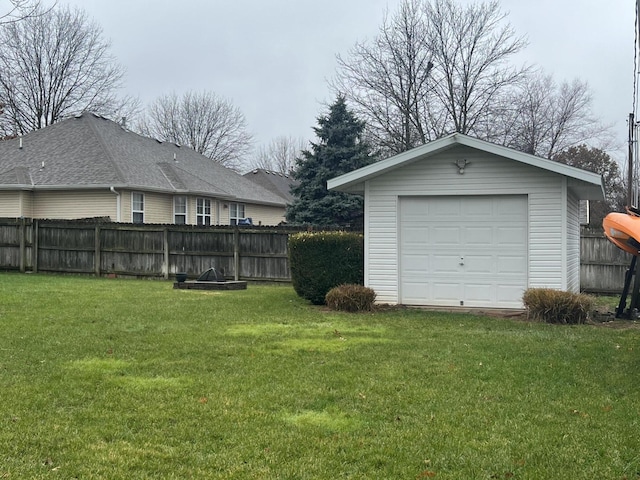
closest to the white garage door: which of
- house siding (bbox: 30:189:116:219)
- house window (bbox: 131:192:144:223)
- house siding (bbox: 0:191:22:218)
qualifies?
house window (bbox: 131:192:144:223)

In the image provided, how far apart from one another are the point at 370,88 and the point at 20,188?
1724 cm

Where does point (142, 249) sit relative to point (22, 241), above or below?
below

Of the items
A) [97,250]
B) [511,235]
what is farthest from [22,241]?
[511,235]

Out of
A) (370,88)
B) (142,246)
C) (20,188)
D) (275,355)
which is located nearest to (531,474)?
(275,355)

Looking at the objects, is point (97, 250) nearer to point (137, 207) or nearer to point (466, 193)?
point (137, 207)

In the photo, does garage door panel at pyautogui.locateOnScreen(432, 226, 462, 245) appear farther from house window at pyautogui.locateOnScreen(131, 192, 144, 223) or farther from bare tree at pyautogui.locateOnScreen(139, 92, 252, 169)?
bare tree at pyautogui.locateOnScreen(139, 92, 252, 169)

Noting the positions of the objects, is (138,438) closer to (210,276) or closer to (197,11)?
(210,276)

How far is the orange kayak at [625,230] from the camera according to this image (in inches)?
314

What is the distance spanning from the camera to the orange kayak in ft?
26.2

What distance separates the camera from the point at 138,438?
14.4ft

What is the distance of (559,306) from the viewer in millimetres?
10297

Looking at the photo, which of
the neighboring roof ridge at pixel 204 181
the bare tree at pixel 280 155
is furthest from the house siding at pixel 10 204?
the bare tree at pixel 280 155

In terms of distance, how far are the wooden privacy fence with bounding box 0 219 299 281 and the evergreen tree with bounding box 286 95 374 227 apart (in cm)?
488

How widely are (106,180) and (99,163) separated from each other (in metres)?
1.42
